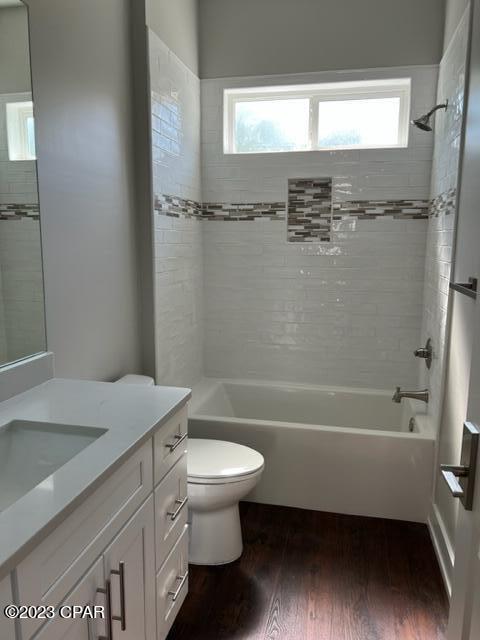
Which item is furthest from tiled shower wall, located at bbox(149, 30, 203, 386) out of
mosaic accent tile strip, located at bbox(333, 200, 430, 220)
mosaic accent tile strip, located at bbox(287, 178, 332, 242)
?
mosaic accent tile strip, located at bbox(333, 200, 430, 220)

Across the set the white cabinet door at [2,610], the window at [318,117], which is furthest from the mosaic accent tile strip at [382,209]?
the white cabinet door at [2,610]

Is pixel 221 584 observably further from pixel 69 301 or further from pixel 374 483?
pixel 69 301

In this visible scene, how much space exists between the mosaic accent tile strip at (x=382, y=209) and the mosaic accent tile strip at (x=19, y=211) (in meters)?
2.00

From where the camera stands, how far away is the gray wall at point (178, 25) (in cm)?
249

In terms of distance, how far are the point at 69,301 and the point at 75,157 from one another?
0.57 meters

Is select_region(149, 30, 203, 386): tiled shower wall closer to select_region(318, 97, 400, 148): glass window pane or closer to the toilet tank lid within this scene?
the toilet tank lid

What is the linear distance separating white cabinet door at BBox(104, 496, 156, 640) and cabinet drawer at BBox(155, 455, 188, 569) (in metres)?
0.05

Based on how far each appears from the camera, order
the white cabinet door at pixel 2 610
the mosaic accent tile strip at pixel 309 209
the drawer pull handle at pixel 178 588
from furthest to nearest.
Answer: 1. the mosaic accent tile strip at pixel 309 209
2. the drawer pull handle at pixel 178 588
3. the white cabinet door at pixel 2 610

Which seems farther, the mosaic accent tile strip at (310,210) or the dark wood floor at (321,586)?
the mosaic accent tile strip at (310,210)

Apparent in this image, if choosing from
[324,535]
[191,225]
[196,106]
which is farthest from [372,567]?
[196,106]

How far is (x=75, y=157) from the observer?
1958 millimetres

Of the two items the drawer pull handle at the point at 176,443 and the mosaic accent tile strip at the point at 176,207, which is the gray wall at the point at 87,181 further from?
the drawer pull handle at the point at 176,443

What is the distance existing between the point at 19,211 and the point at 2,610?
1.22 m

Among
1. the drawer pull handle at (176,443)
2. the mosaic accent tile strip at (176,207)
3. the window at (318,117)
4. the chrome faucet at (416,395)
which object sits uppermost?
the window at (318,117)
